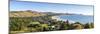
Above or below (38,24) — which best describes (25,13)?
above

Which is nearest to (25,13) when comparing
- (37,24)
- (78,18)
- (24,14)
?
(24,14)

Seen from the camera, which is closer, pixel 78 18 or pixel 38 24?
pixel 38 24

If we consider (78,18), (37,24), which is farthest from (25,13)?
(78,18)

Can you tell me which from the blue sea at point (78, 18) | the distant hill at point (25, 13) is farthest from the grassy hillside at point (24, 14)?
the blue sea at point (78, 18)

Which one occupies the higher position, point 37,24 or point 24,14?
point 24,14

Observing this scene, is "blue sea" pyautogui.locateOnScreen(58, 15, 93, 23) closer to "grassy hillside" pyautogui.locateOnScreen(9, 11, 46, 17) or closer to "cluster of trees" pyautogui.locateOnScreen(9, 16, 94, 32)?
"cluster of trees" pyautogui.locateOnScreen(9, 16, 94, 32)

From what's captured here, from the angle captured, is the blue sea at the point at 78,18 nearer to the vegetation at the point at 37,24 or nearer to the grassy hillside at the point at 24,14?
the vegetation at the point at 37,24

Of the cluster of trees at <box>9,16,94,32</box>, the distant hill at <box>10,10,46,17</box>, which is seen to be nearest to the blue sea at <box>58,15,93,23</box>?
the cluster of trees at <box>9,16,94,32</box>

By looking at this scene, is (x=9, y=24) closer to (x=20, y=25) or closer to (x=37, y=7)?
(x=20, y=25)

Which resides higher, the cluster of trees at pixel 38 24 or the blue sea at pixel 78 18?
the blue sea at pixel 78 18

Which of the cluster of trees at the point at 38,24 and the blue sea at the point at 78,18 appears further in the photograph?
the blue sea at the point at 78,18

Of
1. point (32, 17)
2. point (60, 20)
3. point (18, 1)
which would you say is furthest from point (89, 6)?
point (18, 1)

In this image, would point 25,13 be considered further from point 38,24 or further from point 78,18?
point 78,18
